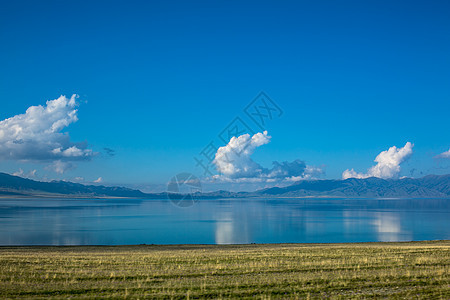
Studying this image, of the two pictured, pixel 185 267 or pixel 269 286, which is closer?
pixel 269 286

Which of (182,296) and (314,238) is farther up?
(182,296)

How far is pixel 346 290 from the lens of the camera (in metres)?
13.4

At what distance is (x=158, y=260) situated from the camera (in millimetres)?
22344

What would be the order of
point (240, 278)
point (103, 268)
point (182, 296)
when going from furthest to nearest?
point (103, 268)
point (240, 278)
point (182, 296)

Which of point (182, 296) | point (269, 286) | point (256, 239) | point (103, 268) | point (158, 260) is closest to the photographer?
point (182, 296)

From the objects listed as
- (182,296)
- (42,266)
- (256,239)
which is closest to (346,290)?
(182,296)

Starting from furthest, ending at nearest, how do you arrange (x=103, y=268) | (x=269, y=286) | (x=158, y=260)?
(x=158, y=260) < (x=103, y=268) < (x=269, y=286)

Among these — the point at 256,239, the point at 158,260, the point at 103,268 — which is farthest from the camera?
the point at 256,239

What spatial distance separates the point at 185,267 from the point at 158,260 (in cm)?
397

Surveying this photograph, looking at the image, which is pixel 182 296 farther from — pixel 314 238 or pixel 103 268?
pixel 314 238

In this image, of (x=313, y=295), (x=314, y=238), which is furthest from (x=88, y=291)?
(x=314, y=238)

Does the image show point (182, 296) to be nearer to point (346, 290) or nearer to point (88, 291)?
point (88, 291)

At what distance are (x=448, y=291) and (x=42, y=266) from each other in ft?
62.3

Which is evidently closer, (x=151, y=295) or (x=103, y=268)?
(x=151, y=295)
